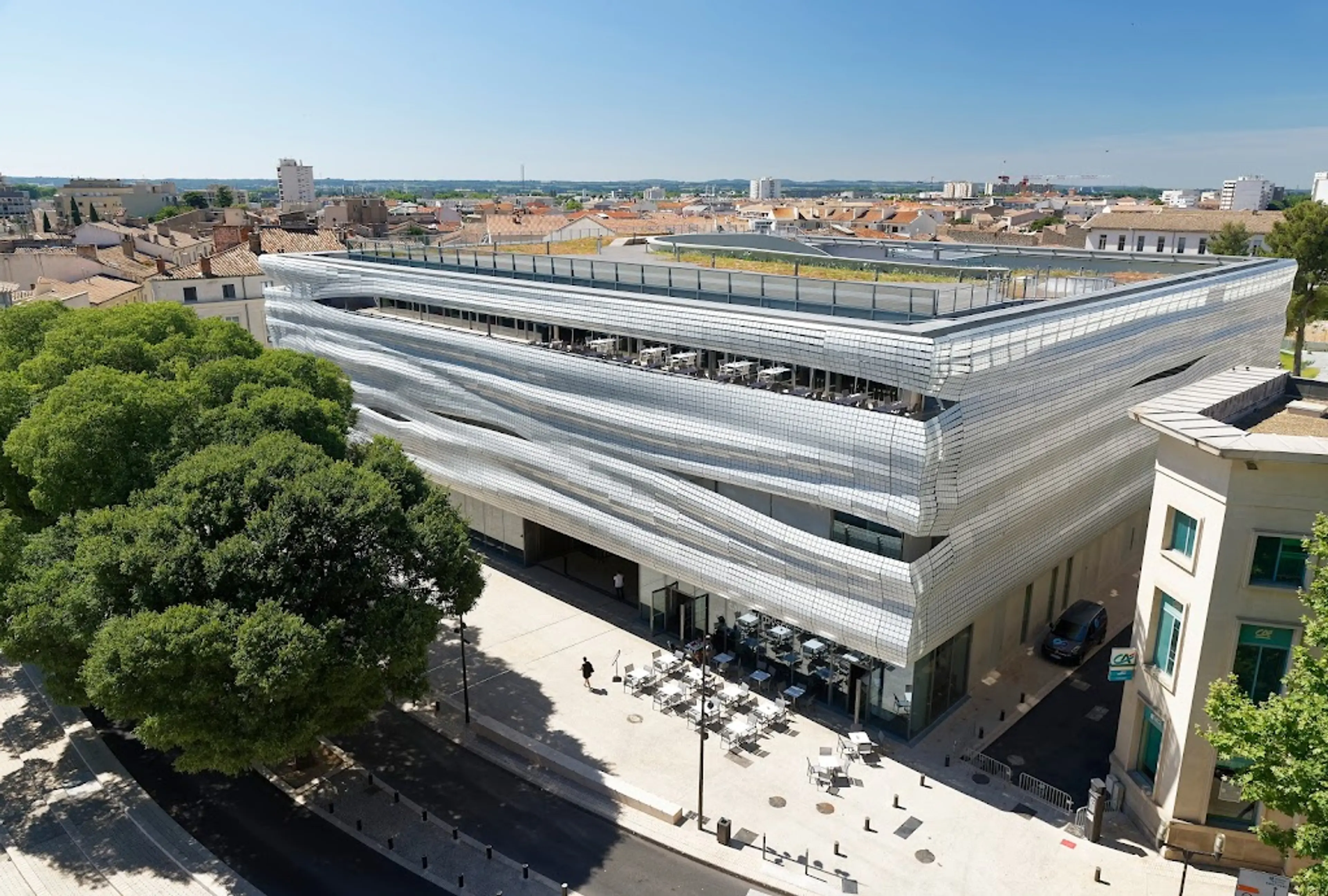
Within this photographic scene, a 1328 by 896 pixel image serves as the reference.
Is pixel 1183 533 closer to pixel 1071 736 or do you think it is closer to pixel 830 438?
pixel 1071 736

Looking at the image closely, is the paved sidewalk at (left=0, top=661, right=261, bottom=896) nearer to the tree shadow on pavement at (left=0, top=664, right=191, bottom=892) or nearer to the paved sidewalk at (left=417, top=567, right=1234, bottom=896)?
the tree shadow on pavement at (left=0, top=664, right=191, bottom=892)

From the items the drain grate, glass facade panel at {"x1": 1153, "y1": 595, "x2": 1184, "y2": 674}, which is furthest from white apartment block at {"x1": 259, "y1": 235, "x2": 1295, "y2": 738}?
glass facade panel at {"x1": 1153, "y1": 595, "x2": 1184, "y2": 674}

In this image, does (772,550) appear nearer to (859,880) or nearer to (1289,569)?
(859,880)

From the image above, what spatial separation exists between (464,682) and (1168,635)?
20.5 m

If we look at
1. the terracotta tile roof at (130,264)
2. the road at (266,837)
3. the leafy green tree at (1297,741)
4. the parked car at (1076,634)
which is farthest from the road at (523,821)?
the terracotta tile roof at (130,264)

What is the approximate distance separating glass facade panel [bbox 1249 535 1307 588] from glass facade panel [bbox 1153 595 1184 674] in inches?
74.7

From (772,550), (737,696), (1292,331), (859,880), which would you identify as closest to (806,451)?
(772,550)

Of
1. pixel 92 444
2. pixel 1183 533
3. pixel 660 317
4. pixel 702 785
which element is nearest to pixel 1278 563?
pixel 1183 533

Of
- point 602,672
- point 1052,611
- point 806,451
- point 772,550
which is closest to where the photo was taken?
point 806,451

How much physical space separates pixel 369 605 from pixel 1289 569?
21735 mm

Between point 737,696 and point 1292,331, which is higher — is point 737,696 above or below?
below

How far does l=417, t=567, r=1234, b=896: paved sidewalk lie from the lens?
71.2ft

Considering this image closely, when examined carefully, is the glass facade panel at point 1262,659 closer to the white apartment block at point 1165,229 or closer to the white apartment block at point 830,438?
the white apartment block at point 830,438

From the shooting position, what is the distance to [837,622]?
1041 inches
